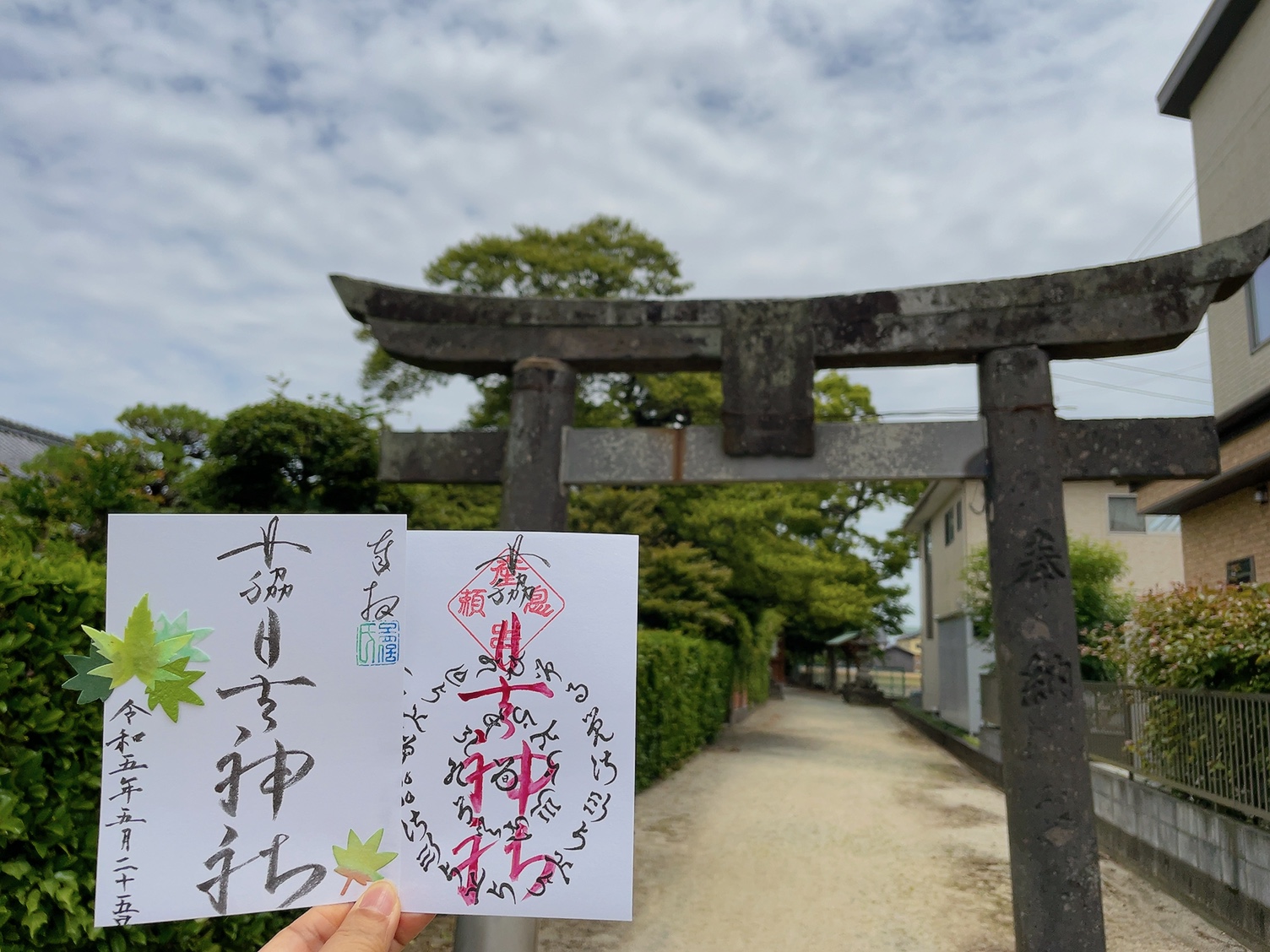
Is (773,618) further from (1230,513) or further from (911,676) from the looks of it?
(911,676)

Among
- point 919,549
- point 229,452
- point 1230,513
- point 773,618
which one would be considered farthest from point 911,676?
point 229,452

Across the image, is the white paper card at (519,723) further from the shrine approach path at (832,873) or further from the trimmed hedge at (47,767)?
the shrine approach path at (832,873)

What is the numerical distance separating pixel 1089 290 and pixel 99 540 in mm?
7550

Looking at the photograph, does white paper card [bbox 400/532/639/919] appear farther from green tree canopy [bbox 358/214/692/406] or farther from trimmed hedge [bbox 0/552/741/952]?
green tree canopy [bbox 358/214/692/406]

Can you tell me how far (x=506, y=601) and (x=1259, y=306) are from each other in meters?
11.1

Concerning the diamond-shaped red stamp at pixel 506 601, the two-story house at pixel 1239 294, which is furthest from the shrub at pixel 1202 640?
the diamond-shaped red stamp at pixel 506 601

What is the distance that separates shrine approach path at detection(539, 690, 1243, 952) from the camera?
19.0 feet

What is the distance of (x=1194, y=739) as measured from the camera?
6.38m

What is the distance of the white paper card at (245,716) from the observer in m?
1.81

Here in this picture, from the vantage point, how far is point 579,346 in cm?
543

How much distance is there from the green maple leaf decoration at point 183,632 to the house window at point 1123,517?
19.4 meters

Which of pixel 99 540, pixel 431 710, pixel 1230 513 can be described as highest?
pixel 1230 513

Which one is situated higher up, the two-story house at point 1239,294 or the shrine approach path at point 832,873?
the two-story house at point 1239,294

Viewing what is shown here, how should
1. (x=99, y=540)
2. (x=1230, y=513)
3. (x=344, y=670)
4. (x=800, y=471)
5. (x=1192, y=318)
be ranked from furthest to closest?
(x=1230, y=513) < (x=99, y=540) < (x=800, y=471) < (x=1192, y=318) < (x=344, y=670)
